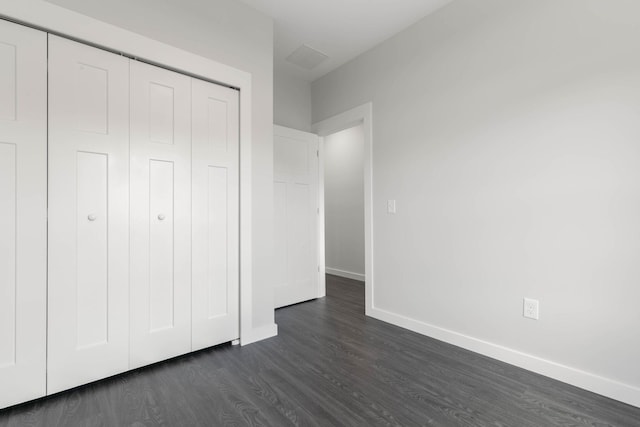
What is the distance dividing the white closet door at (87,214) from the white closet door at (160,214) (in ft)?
0.20

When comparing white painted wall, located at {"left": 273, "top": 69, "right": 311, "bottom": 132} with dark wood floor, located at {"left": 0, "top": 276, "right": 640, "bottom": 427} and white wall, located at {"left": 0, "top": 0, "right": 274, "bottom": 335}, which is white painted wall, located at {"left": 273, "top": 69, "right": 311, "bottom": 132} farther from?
dark wood floor, located at {"left": 0, "top": 276, "right": 640, "bottom": 427}

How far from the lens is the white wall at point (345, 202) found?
15.4ft

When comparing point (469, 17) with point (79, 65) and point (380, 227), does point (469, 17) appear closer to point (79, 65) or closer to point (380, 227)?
point (380, 227)

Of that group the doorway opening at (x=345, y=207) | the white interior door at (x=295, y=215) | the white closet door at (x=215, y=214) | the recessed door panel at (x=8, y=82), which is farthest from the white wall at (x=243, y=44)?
the doorway opening at (x=345, y=207)

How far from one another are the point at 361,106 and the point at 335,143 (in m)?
2.03

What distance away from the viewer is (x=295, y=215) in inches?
134

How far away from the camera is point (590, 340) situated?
1721 millimetres

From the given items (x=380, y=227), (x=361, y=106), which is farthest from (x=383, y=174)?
(x=361, y=106)

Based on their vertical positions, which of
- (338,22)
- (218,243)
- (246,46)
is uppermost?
(338,22)

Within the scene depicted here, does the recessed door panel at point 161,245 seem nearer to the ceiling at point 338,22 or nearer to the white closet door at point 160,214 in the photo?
the white closet door at point 160,214

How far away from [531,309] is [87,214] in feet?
9.47

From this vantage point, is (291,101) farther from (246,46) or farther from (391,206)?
(391,206)

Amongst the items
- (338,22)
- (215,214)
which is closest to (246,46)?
(338,22)

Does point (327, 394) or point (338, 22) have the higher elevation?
point (338, 22)
